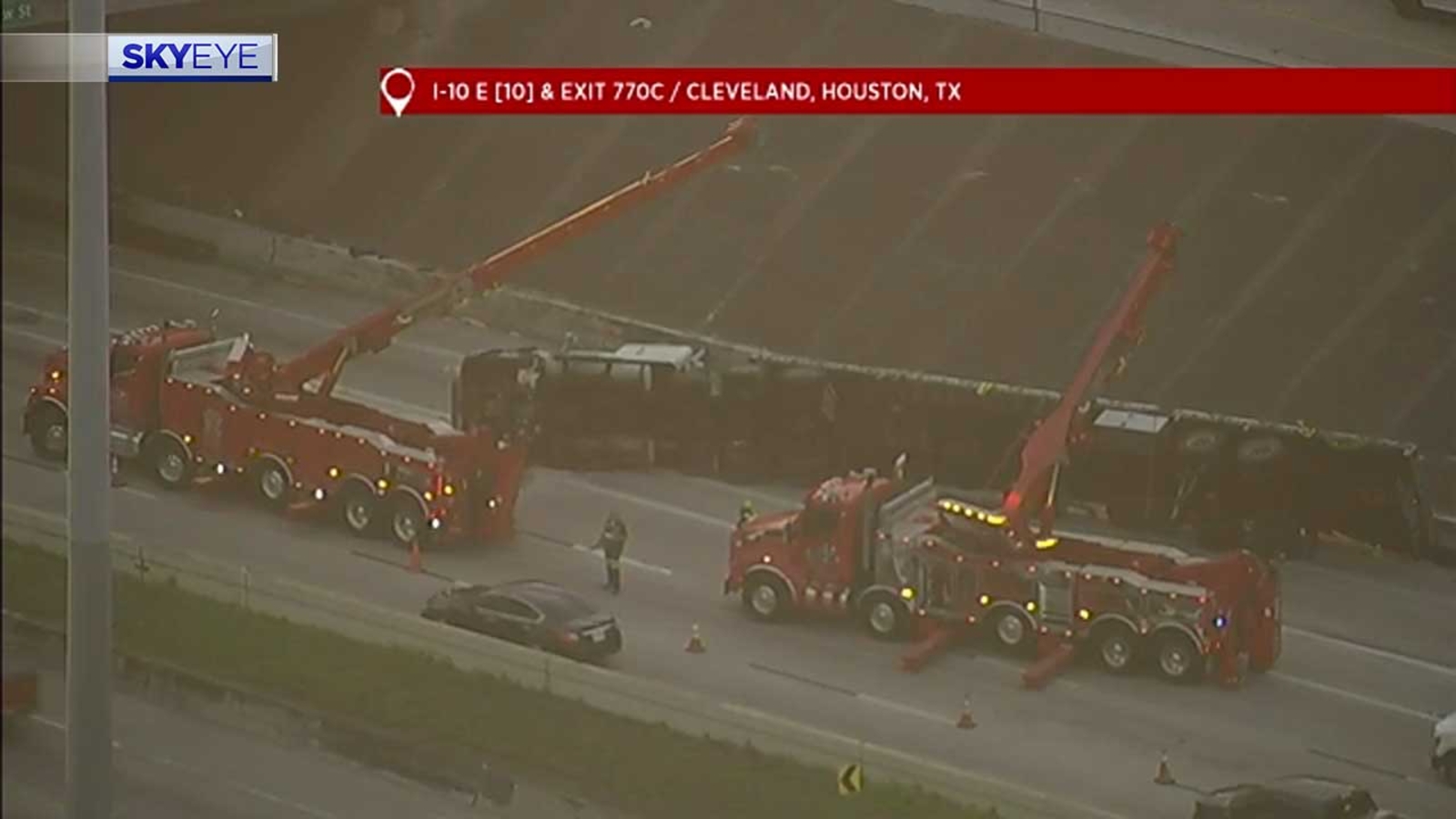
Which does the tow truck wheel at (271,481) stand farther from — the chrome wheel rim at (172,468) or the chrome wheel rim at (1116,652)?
the chrome wheel rim at (1116,652)

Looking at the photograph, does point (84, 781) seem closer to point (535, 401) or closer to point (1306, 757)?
point (535, 401)

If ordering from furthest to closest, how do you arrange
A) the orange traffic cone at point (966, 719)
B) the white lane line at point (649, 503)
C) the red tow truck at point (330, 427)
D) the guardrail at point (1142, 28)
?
the red tow truck at point (330, 427) → the white lane line at point (649, 503) → the orange traffic cone at point (966, 719) → the guardrail at point (1142, 28)

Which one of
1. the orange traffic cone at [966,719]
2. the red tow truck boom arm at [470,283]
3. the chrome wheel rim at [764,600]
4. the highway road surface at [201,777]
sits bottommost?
the highway road surface at [201,777]

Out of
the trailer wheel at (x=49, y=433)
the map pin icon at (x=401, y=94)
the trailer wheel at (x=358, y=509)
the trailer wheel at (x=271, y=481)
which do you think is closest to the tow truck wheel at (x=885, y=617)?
the trailer wheel at (x=358, y=509)

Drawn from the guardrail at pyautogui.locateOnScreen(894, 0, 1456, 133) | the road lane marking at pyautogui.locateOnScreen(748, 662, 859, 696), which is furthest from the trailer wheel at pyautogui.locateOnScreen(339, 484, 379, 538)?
the guardrail at pyautogui.locateOnScreen(894, 0, 1456, 133)

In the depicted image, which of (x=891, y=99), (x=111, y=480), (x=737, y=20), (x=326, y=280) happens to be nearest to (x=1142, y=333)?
(x=891, y=99)
